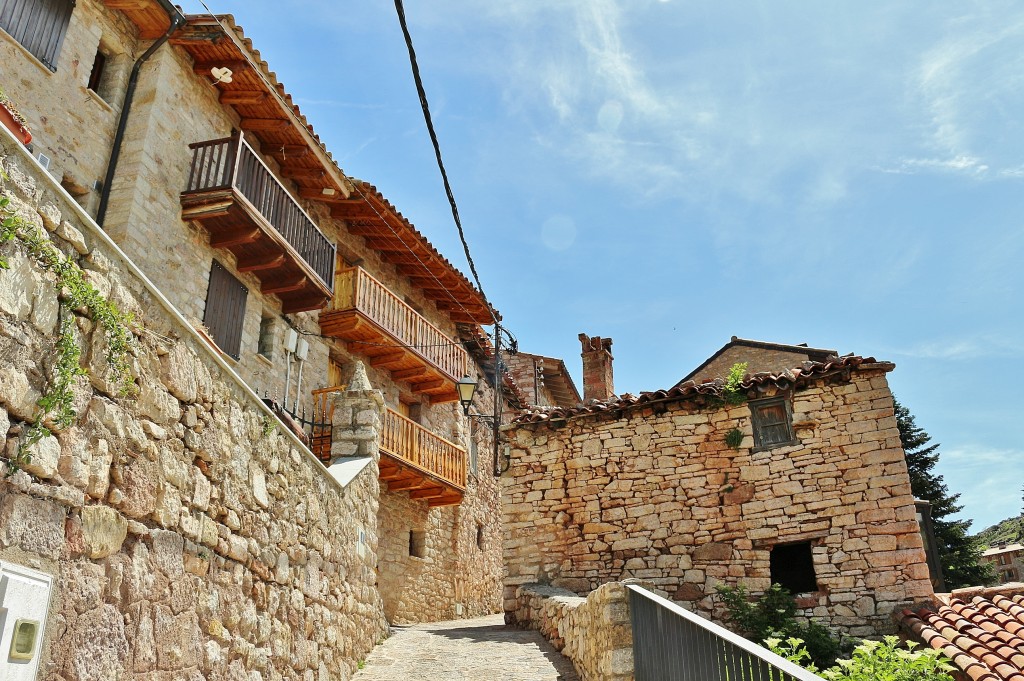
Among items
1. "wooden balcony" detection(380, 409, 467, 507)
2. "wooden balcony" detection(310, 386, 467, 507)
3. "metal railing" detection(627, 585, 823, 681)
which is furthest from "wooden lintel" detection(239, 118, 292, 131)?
"metal railing" detection(627, 585, 823, 681)

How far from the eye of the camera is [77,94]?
1016 centimetres

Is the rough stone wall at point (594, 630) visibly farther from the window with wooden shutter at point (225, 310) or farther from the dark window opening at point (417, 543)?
the window with wooden shutter at point (225, 310)

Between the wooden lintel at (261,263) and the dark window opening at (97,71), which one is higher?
the dark window opening at (97,71)

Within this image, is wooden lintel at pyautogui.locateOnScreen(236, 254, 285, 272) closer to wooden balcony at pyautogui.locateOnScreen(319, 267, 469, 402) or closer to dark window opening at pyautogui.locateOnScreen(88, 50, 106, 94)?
wooden balcony at pyautogui.locateOnScreen(319, 267, 469, 402)

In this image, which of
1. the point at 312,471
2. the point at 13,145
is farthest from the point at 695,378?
the point at 13,145

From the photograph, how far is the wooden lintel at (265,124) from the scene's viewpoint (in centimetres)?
1308

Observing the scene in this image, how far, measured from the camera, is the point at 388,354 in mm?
15867

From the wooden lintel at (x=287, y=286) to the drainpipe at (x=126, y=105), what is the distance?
2.96 metres

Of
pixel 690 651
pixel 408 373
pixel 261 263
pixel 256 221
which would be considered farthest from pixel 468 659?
pixel 408 373

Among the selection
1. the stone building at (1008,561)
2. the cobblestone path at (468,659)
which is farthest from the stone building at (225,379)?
the stone building at (1008,561)

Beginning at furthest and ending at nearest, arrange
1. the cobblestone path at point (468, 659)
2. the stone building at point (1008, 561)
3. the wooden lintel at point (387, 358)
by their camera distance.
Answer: the stone building at point (1008, 561)
the wooden lintel at point (387, 358)
the cobblestone path at point (468, 659)

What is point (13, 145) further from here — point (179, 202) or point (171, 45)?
point (171, 45)

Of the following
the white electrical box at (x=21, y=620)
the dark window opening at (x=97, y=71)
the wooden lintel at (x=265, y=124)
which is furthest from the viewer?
the wooden lintel at (x=265, y=124)

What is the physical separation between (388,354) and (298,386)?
2.92 metres
